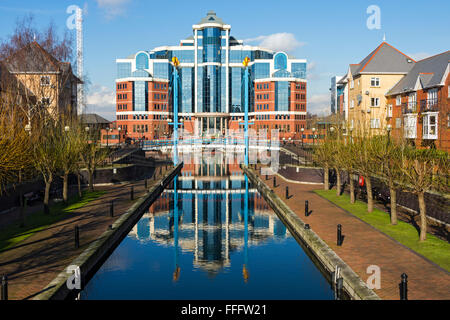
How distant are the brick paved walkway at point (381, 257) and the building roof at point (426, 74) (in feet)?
88.4

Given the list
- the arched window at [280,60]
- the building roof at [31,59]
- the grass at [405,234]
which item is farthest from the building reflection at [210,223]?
the arched window at [280,60]

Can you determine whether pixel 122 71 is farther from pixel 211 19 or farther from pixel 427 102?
pixel 427 102

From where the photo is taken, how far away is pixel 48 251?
18.6m

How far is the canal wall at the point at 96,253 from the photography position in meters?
14.4

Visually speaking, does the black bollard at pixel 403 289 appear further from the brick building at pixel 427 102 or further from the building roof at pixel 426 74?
the building roof at pixel 426 74

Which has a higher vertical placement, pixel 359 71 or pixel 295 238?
pixel 359 71

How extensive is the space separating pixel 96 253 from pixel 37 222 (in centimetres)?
742

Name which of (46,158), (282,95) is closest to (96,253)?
(46,158)

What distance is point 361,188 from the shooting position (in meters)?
35.6

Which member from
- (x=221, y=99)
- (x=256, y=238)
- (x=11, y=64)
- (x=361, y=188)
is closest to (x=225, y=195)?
(x=361, y=188)

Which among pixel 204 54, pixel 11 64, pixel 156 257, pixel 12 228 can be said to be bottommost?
pixel 156 257
